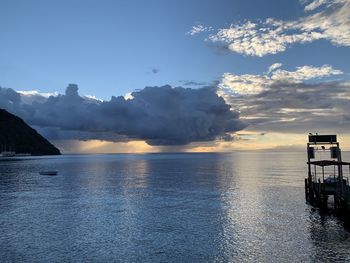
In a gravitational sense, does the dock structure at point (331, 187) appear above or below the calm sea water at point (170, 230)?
above

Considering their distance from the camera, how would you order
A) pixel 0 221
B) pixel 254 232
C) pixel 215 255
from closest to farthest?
pixel 215 255 → pixel 254 232 → pixel 0 221

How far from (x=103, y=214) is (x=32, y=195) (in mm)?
35832

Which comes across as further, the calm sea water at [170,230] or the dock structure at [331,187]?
the dock structure at [331,187]

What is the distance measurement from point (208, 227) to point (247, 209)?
17.5 meters

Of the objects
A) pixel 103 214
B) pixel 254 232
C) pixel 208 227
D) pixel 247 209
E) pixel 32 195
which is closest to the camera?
pixel 254 232

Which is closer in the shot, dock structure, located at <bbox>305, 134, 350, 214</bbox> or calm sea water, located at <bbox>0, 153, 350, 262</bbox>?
calm sea water, located at <bbox>0, 153, 350, 262</bbox>

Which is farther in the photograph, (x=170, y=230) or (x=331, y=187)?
(x=331, y=187)

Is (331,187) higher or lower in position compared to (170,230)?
higher

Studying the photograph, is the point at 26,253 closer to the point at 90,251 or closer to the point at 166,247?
the point at 90,251

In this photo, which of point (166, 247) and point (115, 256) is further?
point (166, 247)

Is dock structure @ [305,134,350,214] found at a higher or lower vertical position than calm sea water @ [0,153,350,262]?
higher

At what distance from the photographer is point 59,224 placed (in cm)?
5194

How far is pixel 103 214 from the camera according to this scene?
197 feet

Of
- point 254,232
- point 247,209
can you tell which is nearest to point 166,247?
point 254,232
